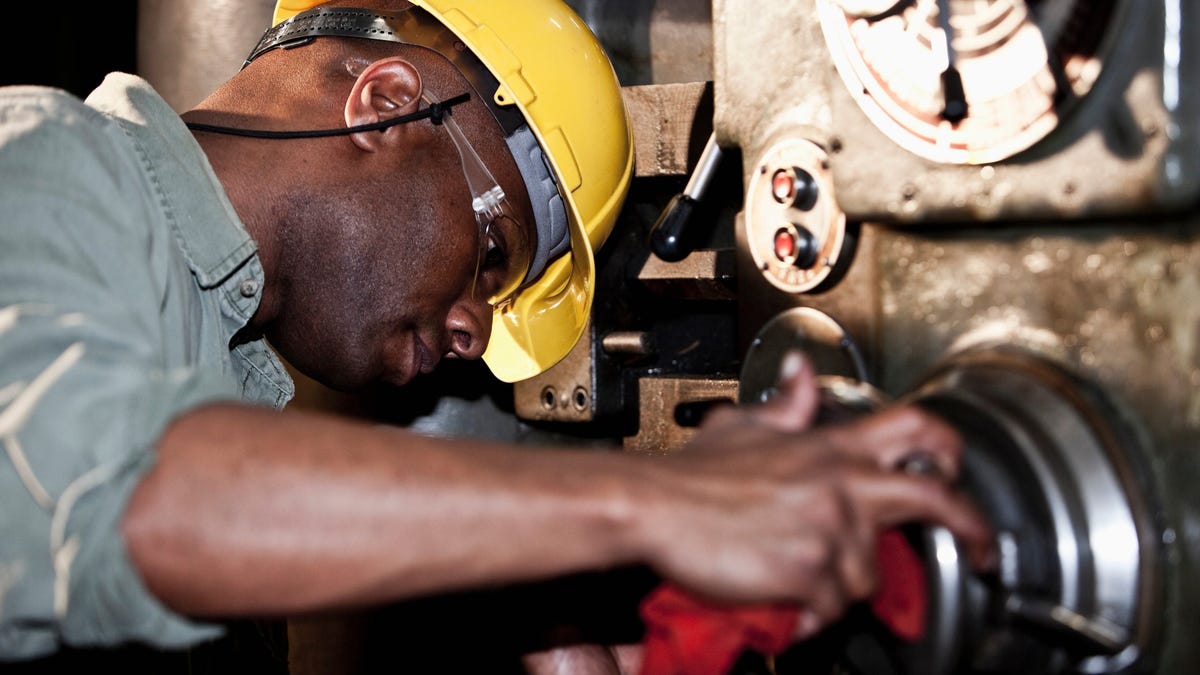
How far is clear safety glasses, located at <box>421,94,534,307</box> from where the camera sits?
164cm

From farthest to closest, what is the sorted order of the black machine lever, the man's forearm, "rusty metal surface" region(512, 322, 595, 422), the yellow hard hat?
"rusty metal surface" region(512, 322, 595, 422)
the yellow hard hat
the black machine lever
the man's forearm

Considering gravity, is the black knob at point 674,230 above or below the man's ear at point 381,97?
below

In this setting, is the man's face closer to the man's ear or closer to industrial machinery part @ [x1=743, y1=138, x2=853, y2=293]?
the man's ear

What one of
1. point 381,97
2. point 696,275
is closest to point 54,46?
point 381,97

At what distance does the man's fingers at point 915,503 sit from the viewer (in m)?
0.85

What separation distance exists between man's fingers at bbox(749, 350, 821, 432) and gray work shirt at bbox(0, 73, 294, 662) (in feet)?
1.46

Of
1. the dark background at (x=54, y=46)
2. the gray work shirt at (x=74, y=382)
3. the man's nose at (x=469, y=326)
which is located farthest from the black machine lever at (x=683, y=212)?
the dark background at (x=54, y=46)

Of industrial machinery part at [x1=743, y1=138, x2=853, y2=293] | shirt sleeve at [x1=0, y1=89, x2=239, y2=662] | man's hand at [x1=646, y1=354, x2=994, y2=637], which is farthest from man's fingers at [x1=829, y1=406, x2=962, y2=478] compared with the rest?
shirt sleeve at [x1=0, y1=89, x2=239, y2=662]

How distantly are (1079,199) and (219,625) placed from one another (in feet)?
2.65

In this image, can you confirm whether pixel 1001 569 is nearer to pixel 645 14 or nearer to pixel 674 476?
pixel 674 476

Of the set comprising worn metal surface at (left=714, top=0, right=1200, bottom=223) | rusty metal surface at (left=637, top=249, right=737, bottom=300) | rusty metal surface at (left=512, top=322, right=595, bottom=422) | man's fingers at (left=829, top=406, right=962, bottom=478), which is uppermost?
worn metal surface at (left=714, top=0, right=1200, bottom=223)

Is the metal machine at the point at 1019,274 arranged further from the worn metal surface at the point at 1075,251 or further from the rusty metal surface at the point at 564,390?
the rusty metal surface at the point at 564,390

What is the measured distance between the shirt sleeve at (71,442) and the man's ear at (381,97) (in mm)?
624

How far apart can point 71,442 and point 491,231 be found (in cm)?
90
